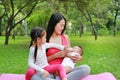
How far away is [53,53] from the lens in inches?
208

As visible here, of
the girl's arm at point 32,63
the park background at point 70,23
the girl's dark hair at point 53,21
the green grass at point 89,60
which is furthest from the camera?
the park background at point 70,23

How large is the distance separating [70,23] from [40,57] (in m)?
44.2

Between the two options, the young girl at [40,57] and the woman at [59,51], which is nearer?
the young girl at [40,57]

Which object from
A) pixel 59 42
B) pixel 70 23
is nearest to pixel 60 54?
pixel 59 42

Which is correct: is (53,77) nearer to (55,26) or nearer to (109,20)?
(55,26)

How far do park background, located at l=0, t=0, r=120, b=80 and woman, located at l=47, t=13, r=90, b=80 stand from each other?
3474 mm

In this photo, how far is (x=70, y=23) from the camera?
49.1 metres

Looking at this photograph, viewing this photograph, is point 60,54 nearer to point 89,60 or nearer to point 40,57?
point 40,57

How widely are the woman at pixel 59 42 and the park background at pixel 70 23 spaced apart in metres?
3.47

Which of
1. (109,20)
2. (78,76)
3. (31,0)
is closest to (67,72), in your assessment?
(78,76)

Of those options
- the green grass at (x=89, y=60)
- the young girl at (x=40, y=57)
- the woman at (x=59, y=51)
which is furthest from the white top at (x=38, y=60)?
the green grass at (x=89, y=60)

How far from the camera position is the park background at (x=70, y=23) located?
14.7 metres

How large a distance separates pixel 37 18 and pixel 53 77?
1460 inches

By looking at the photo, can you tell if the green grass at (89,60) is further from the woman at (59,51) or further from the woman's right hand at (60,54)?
the woman's right hand at (60,54)
